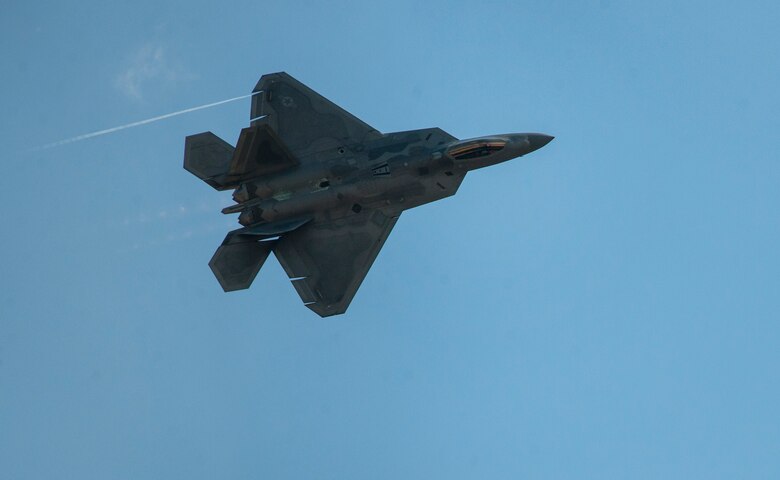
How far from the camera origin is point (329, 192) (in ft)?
138

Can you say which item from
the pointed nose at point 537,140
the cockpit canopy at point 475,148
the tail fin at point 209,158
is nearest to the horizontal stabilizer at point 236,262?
the tail fin at point 209,158

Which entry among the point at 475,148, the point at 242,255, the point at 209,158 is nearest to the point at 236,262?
the point at 242,255

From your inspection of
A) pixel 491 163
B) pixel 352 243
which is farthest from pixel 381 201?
pixel 491 163

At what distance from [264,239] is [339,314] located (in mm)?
4724

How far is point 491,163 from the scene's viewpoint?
4178 cm

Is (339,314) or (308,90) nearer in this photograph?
(339,314)

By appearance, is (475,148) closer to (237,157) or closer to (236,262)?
(237,157)

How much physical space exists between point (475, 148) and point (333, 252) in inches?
307

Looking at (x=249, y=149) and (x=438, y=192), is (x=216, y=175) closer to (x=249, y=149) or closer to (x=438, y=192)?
(x=249, y=149)

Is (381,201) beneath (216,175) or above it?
beneath

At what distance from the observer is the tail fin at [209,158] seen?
4291cm

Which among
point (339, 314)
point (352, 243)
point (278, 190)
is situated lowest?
point (339, 314)

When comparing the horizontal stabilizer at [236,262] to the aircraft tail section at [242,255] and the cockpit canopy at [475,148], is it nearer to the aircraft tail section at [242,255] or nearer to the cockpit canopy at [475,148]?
the aircraft tail section at [242,255]

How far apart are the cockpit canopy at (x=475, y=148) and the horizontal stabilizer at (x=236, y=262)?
9.60 meters
